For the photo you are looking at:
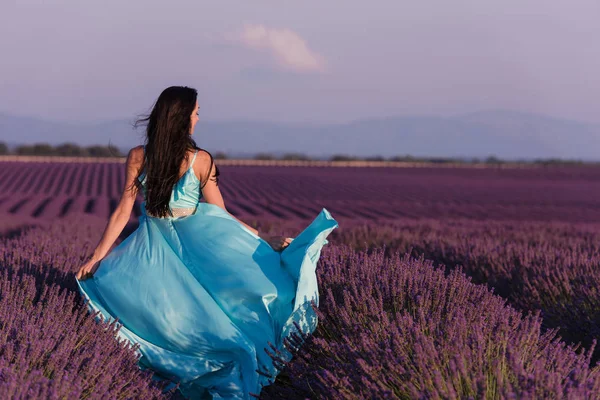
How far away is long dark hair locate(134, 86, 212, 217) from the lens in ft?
12.5

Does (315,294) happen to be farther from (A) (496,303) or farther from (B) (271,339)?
(A) (496,303)

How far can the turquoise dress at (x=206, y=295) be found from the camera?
12.3 feet

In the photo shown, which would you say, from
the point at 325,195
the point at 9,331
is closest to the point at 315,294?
the point at 9,331

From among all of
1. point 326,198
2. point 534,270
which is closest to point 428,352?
point 534,270

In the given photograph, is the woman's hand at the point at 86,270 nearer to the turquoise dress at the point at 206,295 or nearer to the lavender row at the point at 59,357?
the turquoise dress at the point at 206,295

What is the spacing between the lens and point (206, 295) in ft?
12.4

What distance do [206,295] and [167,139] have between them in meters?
0.79

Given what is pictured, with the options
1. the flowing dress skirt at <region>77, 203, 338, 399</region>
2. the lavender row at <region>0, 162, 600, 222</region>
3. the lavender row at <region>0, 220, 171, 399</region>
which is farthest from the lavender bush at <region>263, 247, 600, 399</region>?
the lavender row at <region>0, 162, 600, 222</region>

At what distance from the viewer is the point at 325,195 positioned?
25.1 meters

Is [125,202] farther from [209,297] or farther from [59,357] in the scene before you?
[59,357]

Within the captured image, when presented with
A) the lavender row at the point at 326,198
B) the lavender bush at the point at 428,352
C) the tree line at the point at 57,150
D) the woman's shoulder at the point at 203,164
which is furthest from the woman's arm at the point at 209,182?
the tree line at the point at 57,150

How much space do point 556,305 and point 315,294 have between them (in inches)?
82.1

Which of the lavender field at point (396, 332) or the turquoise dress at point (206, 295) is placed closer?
the lavender field at point (396, 332)

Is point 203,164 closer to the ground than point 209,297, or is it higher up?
higher up
